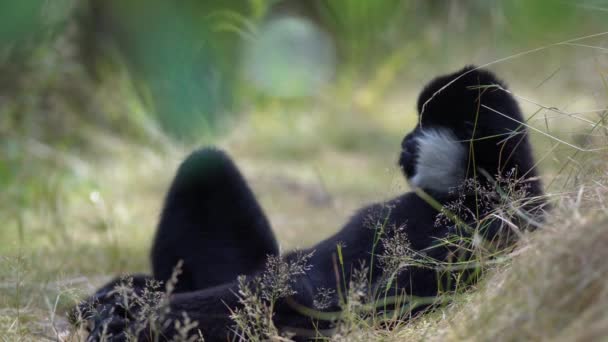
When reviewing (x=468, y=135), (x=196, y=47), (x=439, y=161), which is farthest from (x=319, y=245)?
(x=196, y=47)

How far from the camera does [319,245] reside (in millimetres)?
4039

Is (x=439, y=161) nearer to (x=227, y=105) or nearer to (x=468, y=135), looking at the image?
(x=468, y=135)

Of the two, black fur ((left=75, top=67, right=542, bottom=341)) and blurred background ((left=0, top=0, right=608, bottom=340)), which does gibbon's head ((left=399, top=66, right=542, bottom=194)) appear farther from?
blurred background ((left=0, top=0, right=608, bottom=340))

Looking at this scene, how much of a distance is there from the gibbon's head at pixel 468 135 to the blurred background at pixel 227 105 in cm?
18

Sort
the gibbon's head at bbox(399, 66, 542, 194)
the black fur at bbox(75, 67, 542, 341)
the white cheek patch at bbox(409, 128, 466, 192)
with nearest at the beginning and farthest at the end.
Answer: the black fur at bbox(75, 67, 542, 341) < the gibbon's head at bbox(399, 66, 542, 194) < the white cheek patch at bbox(409, 128, 466, 192)

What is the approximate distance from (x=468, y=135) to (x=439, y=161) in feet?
0.72

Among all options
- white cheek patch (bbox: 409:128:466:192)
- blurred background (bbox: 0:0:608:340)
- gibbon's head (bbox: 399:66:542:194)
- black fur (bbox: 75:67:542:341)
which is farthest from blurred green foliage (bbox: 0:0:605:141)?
white cheek patch (bbox: 409:128:466:192)

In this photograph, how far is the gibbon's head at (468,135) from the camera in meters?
3.67

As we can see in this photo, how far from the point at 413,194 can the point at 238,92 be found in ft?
21.6

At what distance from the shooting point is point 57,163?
8070 millimetres

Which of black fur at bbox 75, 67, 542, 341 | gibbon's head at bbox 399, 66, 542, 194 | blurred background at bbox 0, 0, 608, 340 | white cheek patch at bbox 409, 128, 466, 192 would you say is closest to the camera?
black fur at bbox 75, 67, 542, 341

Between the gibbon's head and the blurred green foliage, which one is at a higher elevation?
the blurred green foliage

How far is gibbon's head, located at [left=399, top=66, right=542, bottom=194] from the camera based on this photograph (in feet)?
12.0

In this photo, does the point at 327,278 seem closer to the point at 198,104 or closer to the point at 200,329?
the point at 200,329
